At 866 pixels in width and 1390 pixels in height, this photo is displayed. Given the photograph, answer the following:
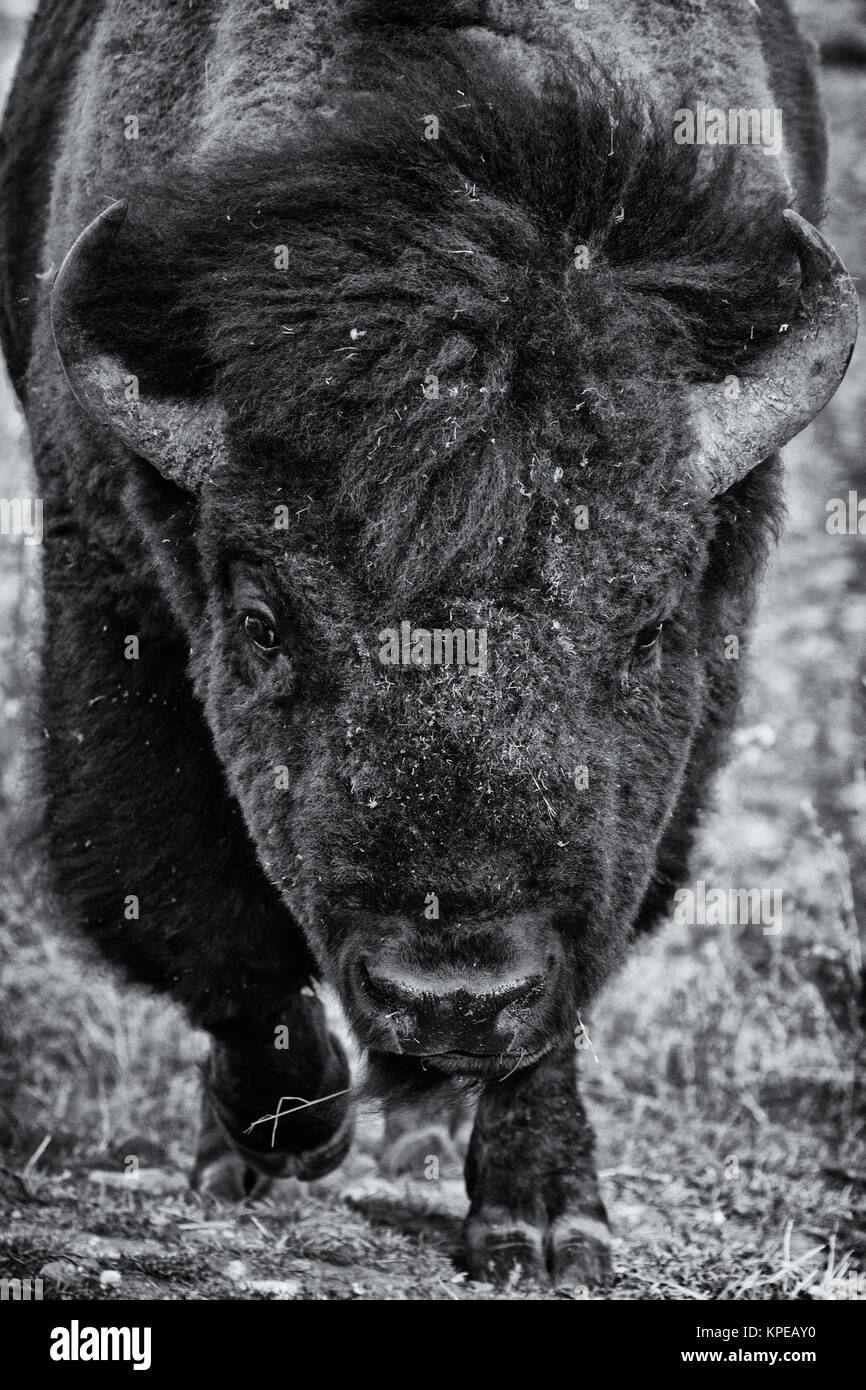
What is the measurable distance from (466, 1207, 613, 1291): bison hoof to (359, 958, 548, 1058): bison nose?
5.12 feet

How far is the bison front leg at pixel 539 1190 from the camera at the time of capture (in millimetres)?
4914

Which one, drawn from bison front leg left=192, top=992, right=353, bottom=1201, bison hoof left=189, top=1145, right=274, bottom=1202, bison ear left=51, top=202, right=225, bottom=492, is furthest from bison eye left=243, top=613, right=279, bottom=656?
bison hoof left=189, top=1145, right=274, bottom=1202

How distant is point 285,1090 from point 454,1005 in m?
1.99

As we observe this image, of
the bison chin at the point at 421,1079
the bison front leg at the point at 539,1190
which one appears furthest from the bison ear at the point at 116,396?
the bison front leg at the point at 539,1190

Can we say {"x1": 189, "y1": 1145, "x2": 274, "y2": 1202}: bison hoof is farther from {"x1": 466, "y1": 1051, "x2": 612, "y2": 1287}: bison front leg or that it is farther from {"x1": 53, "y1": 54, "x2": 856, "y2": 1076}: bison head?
{"x1": 53, "y1": 54, "x2": 856, "y2": 1076}: bison head

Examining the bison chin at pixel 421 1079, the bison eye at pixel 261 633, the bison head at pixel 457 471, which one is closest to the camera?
the bison head at pixel 457 471

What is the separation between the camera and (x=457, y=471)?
144 inches

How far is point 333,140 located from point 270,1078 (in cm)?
304

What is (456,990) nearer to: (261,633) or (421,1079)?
(421,1079)

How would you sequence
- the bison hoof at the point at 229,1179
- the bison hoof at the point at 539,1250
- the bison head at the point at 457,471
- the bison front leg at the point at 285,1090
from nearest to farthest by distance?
the bison head at the point at 457,471
the bison hoof at the point at 539,1250
the bison front leg at the point at 285,1090
the bison hoof at the point at 229,1179

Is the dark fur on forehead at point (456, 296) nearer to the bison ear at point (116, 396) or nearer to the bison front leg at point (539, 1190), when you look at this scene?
the bison ear at point (116, 396)

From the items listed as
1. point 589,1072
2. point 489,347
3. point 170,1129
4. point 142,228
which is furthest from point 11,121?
point 589,1072

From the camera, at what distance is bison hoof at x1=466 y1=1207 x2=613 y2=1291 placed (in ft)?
16.0

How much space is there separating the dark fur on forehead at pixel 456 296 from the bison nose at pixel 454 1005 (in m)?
0.89
